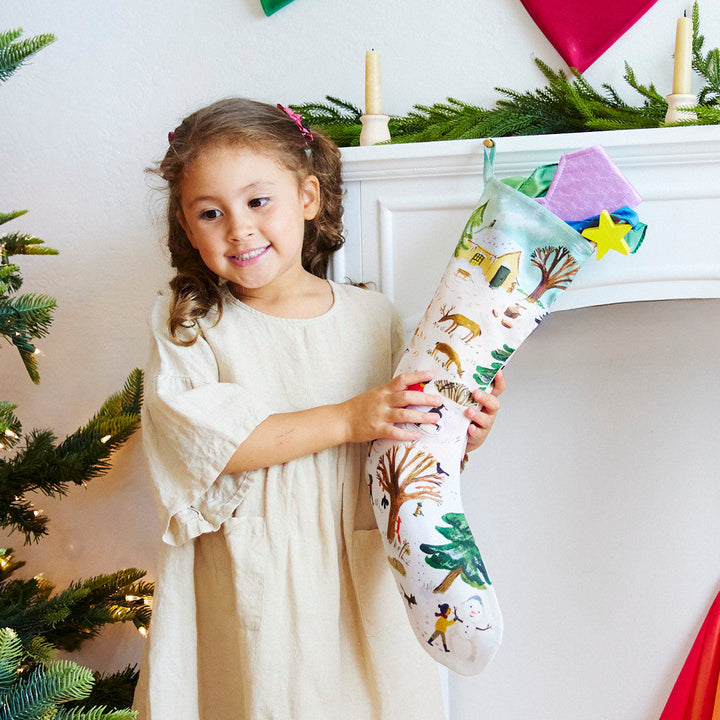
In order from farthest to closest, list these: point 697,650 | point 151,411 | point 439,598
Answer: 1. point 697,650
2. point 151,411
3. point 439,598

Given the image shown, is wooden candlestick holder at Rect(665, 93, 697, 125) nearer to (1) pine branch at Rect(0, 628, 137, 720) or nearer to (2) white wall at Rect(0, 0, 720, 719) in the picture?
(2) white wall at Rect(0, 0, 720, 719)

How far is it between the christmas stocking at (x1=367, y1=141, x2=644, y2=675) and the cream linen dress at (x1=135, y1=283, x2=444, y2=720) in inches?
4.3

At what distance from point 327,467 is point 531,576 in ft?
1.76

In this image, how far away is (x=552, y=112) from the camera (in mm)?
1067

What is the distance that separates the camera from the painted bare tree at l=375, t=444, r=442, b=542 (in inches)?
34.4

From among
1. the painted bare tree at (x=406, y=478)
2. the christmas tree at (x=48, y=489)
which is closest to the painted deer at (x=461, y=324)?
the painted bare tree at (x=406, y=478)

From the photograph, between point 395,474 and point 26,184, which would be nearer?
point 395,474

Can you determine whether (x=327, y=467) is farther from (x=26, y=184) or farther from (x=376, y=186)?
(x=26, y=184)

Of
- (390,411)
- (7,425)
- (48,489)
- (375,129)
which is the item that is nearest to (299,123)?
(375,129)

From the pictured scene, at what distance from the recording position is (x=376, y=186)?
105 centimetres

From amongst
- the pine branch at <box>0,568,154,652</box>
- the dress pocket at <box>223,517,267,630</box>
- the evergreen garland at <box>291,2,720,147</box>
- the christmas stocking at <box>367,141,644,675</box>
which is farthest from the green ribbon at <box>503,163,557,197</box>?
the pine branch at <box>0,568,154,652</box>

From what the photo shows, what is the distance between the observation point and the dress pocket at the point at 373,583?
994mm

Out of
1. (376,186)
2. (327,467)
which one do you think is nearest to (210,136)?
(376,186)

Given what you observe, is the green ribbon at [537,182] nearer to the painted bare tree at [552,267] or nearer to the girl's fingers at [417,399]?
the painted bare tree at [552,267]
